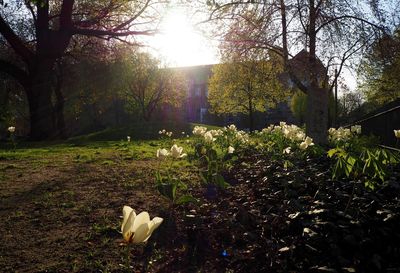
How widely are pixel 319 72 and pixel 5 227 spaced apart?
36.6ft

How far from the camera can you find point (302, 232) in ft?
10.8

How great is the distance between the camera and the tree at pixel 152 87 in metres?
47.5

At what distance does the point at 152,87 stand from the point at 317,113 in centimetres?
3803

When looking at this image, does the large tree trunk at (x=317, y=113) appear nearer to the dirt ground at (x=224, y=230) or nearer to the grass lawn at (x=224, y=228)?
the grass lawn at (x=224, y=228)

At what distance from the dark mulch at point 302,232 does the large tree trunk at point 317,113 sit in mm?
8605

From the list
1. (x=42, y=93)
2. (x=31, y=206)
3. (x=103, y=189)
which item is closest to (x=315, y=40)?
(x=103, y=189)

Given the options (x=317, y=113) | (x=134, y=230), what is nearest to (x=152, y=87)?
(x=317, y=113)

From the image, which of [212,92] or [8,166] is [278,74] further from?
[212,92]

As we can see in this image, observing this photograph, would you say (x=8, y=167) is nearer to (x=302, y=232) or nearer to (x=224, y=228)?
(x=224, y=228)

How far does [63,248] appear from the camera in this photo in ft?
11.8

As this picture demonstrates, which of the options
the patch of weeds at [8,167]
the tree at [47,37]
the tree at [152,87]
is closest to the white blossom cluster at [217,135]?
the patch of weeds at [8,167]

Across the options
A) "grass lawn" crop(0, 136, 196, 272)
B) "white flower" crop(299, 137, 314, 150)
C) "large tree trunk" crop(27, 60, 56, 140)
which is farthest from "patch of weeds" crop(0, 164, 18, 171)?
"large tree trunk" crop(27, 60, 56, 140)

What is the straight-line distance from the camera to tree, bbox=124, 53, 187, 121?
156 ft

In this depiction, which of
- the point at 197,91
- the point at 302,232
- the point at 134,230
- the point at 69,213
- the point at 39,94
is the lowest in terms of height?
the point at 69,213
